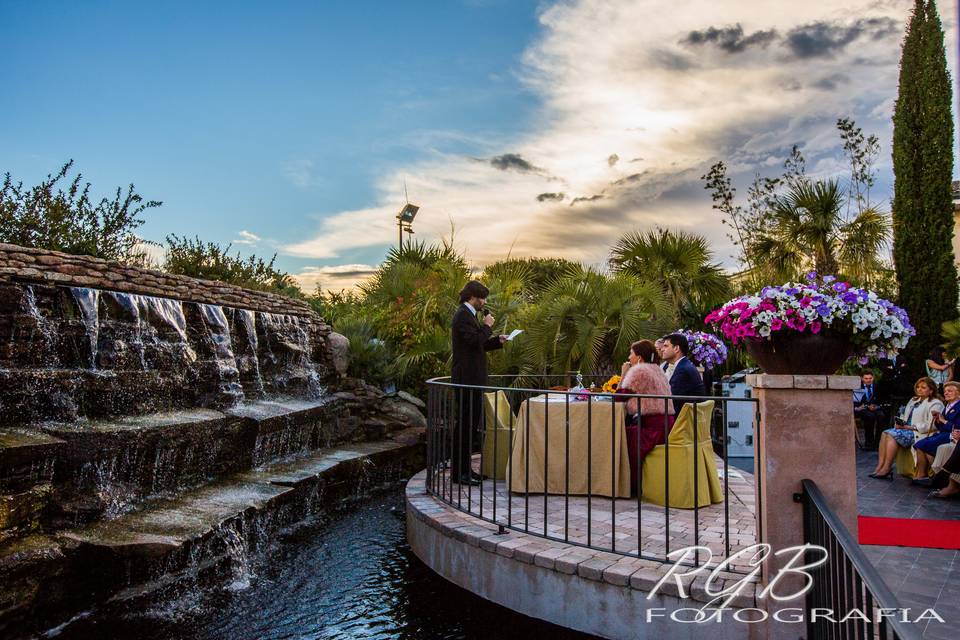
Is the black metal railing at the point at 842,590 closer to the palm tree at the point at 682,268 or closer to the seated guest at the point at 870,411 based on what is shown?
the seated guest at the point at 870,411

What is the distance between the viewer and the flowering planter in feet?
9.98

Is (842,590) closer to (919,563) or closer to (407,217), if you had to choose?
(919,563)

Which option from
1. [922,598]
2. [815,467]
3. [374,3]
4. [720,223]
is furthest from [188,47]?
[720,223]

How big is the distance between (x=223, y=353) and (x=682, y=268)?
29.8ft

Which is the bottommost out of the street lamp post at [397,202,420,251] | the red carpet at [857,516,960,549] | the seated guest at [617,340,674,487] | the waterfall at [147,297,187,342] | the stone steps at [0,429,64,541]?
the red carpet at [857,516,960,549]

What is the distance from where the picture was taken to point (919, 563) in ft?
13.6

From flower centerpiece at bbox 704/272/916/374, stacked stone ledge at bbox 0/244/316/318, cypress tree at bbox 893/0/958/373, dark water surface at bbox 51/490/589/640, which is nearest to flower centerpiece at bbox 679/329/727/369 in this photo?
dark water surface at bbox 51/490/589/640

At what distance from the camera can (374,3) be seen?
30.0ft

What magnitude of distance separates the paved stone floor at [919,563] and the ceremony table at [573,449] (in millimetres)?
1904

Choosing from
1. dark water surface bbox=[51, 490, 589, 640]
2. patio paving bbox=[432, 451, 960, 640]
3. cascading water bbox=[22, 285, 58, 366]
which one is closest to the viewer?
patio paving bbox=[432, 451, 960, 640]

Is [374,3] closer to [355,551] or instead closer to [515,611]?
[355,551]

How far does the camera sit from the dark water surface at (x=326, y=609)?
12.3 ft

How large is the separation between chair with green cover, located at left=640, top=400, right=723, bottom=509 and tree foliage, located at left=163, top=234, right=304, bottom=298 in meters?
9.84

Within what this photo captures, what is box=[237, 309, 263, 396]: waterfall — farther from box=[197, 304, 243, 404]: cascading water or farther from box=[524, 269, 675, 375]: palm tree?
box=[524, 269, 675, 375]: palm tree
